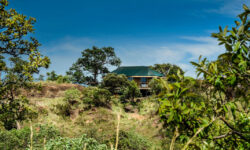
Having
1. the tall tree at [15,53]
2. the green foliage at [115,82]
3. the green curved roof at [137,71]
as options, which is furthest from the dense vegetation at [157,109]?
the green curved roof at [137,71]

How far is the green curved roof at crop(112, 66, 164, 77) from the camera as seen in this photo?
3578 centimetres

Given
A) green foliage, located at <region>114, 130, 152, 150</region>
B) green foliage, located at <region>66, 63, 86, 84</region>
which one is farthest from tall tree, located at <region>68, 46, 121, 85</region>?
green foliage, located at <region>114, 130, 152, 150</region>

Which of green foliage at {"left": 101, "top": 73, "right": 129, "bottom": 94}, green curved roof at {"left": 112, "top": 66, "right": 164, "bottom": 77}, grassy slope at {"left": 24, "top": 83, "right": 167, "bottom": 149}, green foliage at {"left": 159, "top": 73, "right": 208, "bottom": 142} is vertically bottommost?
grassy slope at {"left": 24, "top": 83, "right": 167, "bottom": 149}

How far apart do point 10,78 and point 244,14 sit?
8075 mm

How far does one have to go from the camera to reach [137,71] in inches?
1468

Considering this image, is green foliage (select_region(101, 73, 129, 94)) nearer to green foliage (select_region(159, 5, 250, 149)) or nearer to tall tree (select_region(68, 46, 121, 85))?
tall tree (select_region(68, 46, 121, 85))

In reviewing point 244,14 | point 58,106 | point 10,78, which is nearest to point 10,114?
point 10,78

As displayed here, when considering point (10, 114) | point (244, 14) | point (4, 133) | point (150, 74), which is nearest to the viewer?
point (244, 14)

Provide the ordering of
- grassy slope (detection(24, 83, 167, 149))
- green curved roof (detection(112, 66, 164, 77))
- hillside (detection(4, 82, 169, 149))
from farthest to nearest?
green curved roof (detection(112, 66, 164, 77)) → grassy slope (detection(24, 83, 167, 149)) → hillside (detection(4, 82, 169, 149))

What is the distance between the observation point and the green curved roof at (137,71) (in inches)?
1409

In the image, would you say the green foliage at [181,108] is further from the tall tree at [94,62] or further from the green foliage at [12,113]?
the tall tree at [94,62]

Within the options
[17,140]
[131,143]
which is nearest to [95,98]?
[131,143]

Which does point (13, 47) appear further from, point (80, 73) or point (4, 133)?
point (80, 73)

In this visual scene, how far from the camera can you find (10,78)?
294 inches
